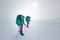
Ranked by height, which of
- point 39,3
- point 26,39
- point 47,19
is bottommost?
point 26,39

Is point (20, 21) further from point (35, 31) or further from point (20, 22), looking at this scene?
point (35, 31)

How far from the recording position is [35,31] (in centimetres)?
69

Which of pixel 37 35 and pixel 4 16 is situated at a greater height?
pixel 4 16

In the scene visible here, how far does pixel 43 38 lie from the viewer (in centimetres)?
64

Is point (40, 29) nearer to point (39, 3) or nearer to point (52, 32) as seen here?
point (52, 32)

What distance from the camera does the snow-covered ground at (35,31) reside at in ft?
2.07

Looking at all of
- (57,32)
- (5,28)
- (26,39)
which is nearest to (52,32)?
(57,32)

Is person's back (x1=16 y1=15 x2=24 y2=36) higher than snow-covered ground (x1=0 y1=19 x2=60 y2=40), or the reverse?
→ person's back (x1=16 y1=15 x2=24 y2=36)

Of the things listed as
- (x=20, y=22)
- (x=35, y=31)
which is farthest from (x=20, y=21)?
(x=35, y=31)

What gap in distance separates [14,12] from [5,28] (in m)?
0.13

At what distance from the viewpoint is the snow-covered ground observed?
0.63 m

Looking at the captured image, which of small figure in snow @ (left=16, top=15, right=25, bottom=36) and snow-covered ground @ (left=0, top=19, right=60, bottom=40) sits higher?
small figure in snow @ (left=16, top=15, right=25, bottom=36)

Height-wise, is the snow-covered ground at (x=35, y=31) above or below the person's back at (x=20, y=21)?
below

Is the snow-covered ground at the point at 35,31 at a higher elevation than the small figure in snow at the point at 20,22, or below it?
below
